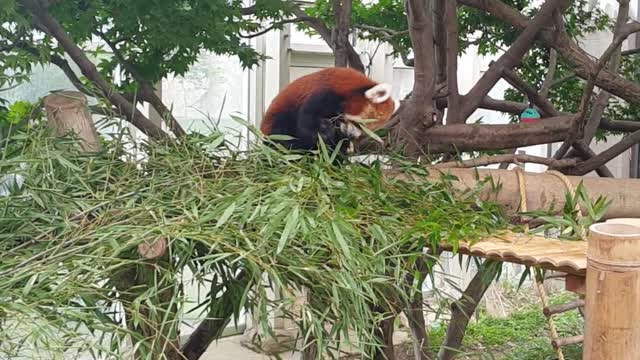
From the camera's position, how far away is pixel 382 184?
1561 mm

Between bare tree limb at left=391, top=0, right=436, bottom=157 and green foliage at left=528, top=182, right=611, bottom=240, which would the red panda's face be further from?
green foliage at left=528, top=182, right=611, bottom=240

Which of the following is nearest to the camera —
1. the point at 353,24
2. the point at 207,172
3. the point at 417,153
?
the point at 207,172

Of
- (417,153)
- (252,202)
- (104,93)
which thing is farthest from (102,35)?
(252,202)

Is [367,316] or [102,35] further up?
[102,35]

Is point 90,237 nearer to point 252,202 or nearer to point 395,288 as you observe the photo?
point 252,202

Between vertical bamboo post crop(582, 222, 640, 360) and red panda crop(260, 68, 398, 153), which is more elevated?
red panda crop(260, 68, 398, 153)

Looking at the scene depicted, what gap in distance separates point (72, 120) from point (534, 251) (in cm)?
102

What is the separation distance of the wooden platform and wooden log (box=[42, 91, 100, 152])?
81cm

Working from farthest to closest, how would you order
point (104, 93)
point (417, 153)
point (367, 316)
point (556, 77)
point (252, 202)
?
point (556, 77) → point (417, 153) → point (104, 93) → point (252, 202) → point (367, 316)

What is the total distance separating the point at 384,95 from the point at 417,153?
0.65 ft

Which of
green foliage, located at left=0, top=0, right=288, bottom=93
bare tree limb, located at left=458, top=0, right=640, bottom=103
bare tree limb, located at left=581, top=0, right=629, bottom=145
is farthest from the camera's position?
bare tree limb, located at left=581, top=0, right=629, bottom=145

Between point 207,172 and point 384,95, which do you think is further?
point 384,95

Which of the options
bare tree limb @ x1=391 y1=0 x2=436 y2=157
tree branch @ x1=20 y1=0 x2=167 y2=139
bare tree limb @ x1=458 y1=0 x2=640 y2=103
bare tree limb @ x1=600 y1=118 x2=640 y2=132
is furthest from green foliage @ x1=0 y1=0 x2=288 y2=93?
bare tree limb @ x1=600 y1=118 x2=640 y2=132

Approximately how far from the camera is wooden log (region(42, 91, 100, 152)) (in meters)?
1.59
